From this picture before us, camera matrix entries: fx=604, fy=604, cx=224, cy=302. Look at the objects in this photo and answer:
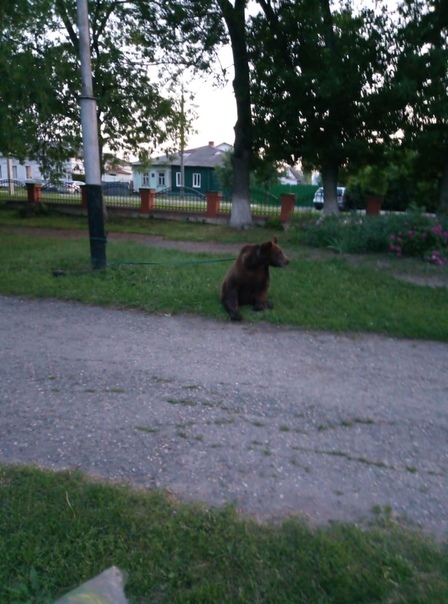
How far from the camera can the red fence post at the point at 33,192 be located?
94.1ft

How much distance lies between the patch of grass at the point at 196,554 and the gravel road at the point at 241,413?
0.97ft

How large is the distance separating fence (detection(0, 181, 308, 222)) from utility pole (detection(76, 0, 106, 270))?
1241 centimetres

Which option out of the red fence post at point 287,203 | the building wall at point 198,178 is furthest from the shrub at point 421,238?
the building wall at point 198,178

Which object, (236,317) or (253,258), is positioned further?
(253,258)

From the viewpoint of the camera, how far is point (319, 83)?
54.4ft

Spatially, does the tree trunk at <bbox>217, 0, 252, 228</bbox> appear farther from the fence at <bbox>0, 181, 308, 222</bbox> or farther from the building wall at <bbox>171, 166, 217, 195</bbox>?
the building wall at <bbox>171, 166, 217, 195</bbox>

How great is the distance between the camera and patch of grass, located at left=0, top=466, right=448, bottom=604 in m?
3.04

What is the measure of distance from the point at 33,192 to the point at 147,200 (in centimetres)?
655

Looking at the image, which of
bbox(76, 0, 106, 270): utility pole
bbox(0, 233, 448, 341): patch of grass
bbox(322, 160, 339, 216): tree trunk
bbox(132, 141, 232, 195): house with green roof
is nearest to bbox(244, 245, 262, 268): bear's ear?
Result: bbox(0, 233, 448, 341): patch of grass

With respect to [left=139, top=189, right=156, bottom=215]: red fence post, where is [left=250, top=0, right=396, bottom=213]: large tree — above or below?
above

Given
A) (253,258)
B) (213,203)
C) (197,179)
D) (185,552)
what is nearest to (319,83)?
(213,203)

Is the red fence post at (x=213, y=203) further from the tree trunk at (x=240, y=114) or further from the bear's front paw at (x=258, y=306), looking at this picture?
the bear's front paw at (x=258, y=306)

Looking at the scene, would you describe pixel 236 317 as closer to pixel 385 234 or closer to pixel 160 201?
pixel 385 234

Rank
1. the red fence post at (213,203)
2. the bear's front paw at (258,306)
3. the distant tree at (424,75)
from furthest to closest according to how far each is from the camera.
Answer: the red fence post at (213,203) → the distant tree at (424,75) → the bear's front paw at (258,306)
